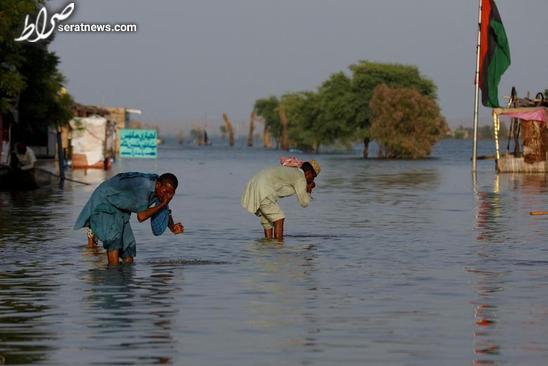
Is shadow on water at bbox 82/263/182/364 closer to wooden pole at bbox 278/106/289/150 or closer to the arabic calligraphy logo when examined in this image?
the arabic calligraphy logo

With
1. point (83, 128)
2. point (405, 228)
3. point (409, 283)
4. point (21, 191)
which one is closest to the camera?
point (409, 283)

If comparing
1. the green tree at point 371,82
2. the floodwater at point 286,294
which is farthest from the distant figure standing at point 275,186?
the green tree at point 371,82

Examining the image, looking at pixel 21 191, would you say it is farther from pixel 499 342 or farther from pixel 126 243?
pixel 499 342

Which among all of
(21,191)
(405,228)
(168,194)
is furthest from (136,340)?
(21,191)

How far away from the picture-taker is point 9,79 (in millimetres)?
34531

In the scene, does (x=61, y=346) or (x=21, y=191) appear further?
(x=21, y=191)

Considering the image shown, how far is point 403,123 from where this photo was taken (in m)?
102

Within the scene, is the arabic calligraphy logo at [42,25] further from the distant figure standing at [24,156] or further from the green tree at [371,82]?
the green tree at [371,82]

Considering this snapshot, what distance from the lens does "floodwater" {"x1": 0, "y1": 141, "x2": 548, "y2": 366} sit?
8.62 metres

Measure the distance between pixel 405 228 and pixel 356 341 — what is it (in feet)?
41.4

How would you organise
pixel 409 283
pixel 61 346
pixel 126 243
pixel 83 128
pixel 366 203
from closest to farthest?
pixel 61 346 → pixel 409 283 → pixel 126 243 → pixel 366 203 → pixel 83 128

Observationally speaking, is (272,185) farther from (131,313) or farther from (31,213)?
(31,213)

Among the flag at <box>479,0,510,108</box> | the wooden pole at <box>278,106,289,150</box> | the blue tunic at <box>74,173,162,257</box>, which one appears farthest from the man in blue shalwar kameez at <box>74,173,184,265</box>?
the wooden pole at <box>278,106,289,150</box>

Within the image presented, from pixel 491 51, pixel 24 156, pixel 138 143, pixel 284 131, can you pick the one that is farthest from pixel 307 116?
pixel 24 156
